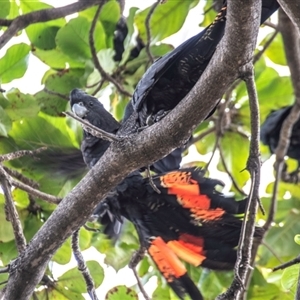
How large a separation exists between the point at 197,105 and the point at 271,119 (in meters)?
1.21

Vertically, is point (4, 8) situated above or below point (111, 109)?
above

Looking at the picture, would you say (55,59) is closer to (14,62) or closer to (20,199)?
(14,62)

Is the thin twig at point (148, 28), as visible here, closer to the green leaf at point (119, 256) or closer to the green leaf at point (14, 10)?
the green leaf at point (14, 10)

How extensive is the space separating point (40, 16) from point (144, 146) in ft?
3.18

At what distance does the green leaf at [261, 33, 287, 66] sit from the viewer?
7.58 ft

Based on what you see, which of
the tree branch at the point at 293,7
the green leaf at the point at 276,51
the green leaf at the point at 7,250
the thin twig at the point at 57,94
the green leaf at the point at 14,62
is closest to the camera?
the tree branch at the point at 293,7

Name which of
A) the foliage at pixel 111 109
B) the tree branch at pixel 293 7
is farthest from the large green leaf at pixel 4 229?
the tree branch at pixel 293 7

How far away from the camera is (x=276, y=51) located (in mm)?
2322

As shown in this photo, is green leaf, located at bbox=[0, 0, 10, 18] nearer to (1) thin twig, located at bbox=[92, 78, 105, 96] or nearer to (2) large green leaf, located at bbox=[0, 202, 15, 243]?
(1) thin twig, located at bbox=[92, 78, 105, 96]

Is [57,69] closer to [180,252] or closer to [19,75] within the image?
[19,75]

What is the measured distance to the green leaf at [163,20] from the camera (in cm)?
213

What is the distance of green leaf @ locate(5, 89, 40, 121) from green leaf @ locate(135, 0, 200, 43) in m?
0.51

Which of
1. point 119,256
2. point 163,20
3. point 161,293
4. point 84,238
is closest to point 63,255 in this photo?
point 84,238

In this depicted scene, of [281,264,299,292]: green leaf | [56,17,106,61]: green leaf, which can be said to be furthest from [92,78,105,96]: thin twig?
[281,264,299,292]: green leaf
